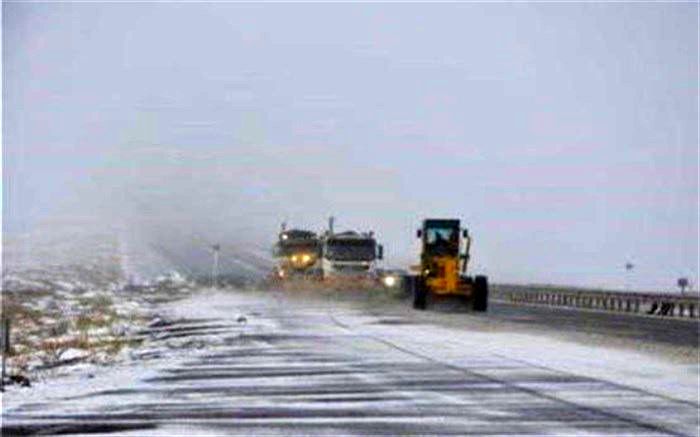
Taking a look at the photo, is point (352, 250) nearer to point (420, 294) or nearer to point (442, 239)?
point (420, 294)

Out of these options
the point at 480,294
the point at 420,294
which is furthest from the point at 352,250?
Result: the point at 480,294

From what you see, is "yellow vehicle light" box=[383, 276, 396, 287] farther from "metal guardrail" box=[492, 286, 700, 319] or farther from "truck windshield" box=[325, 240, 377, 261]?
"metal guardrail" box=[492, 286, 700, 319]

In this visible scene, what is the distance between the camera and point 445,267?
49.6m

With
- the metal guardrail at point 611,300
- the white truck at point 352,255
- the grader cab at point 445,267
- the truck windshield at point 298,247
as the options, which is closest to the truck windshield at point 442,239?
the grader cab at point 445,267

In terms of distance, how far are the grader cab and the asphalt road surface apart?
12.4 meters

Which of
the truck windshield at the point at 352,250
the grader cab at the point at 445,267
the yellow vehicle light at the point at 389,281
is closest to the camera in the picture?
the grader cab at the point at 445,267

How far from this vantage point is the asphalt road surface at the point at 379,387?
589 inches

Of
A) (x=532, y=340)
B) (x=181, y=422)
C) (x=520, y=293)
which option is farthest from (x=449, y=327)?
(x=520, y=293)

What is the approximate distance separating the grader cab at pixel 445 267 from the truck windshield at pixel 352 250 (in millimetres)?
11922

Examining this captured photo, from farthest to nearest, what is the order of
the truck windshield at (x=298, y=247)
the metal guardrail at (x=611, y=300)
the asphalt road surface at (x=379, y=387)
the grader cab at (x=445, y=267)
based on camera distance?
1. the truck windshield at (x=298, y=247)
2. the metal guardrail at (x=611, y=300)
3. the grader cab at (x=445, y=267)
4. the asphalt road surface at (x=379, y=387)

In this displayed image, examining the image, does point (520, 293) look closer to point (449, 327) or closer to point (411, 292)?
point (411, 292)

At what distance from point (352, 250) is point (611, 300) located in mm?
13321

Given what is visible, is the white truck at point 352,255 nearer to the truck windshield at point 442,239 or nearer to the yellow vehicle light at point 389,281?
the yellow vehicle light at point 389,281

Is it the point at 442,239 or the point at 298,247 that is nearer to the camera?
the point at 442,239
